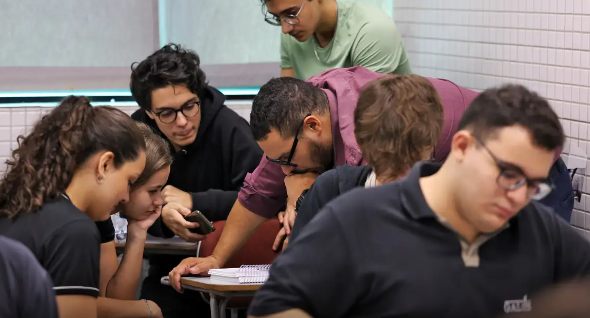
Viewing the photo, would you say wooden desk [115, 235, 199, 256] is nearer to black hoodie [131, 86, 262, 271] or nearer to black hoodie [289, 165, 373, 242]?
black hoodie [131, 86, 262, 271]

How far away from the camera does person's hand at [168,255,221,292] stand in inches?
120

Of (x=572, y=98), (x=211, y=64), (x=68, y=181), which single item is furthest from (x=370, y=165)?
(x=211, y=64)

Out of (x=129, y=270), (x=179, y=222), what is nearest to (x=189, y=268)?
(x=129, y=270)

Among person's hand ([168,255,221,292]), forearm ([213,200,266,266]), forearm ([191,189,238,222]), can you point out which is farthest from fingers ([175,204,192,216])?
person's hand ([168,255,221,292])

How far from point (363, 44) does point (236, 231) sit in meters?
1.19

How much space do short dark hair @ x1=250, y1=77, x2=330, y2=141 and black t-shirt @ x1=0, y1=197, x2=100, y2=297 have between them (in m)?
0.84

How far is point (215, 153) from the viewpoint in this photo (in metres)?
3.98

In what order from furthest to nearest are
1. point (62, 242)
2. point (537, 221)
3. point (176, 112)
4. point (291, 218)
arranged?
point (176, 112), point (291, 218), point (62, 242), point (537, 221)

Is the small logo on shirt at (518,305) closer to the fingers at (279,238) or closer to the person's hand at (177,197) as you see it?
the fingers at (279,238)

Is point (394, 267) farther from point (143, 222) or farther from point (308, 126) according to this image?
point (143, 222)

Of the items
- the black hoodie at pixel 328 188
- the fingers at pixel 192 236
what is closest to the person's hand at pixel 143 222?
the fingers at pixel 192 236

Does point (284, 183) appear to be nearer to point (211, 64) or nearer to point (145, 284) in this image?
point (145, 284)

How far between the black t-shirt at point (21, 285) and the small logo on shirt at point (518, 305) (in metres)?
0.97

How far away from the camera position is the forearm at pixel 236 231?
332 centimetres
